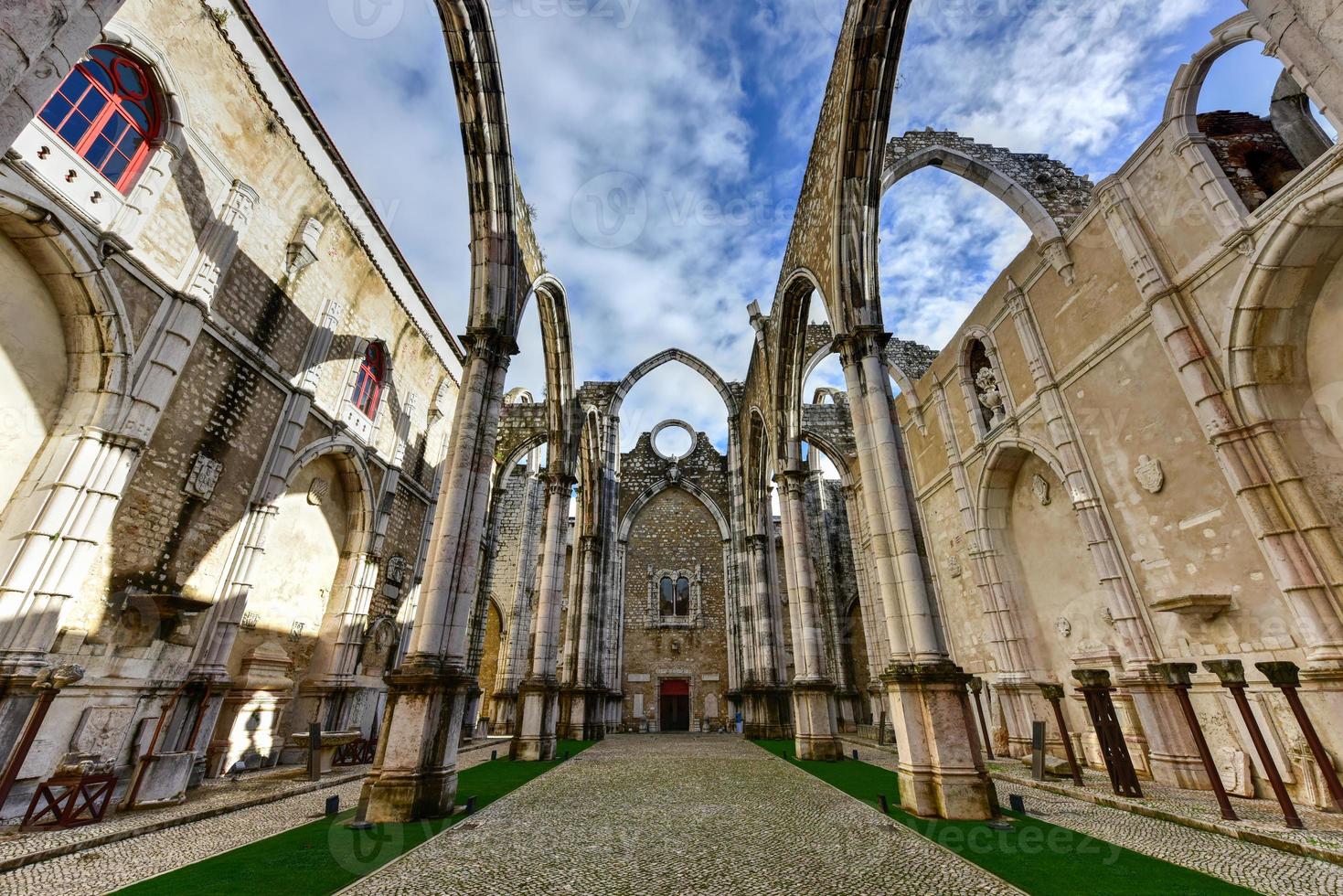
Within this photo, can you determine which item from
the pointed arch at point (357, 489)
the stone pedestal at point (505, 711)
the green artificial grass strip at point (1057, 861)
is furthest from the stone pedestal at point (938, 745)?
the stone pedestal at point (505, 711)

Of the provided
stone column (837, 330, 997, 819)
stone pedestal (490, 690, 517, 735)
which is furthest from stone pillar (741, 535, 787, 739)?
stone column (837, 330, 997, 819)

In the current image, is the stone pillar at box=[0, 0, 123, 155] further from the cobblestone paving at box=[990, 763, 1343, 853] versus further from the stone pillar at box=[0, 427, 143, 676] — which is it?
the cobblestone paving at box=[990, 763, 1343, 853]

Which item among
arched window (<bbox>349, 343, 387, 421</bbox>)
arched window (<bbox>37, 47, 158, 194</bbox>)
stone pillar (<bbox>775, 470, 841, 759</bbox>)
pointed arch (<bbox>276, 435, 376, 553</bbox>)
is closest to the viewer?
arched window (<bbox>37, 47, 158, 194</bbox>)

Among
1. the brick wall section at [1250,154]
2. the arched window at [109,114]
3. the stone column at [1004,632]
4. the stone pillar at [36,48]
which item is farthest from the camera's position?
the stone column at [1004,632]

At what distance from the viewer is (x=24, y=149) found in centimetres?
590

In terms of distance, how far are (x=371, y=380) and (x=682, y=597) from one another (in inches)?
574

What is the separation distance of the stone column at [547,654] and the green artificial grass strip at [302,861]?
16.8ft

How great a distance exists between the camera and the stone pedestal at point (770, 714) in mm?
14820

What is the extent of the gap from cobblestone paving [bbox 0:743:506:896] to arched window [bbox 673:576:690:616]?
1654cm

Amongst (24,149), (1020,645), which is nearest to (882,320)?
(1020,645)

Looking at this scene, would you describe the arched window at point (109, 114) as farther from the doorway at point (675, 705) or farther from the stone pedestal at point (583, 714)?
the doorway at point (675, 705)

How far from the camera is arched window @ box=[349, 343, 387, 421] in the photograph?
12359mm

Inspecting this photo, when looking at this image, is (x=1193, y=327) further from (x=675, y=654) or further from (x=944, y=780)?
(x=675, y=654)

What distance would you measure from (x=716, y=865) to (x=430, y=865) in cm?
204
